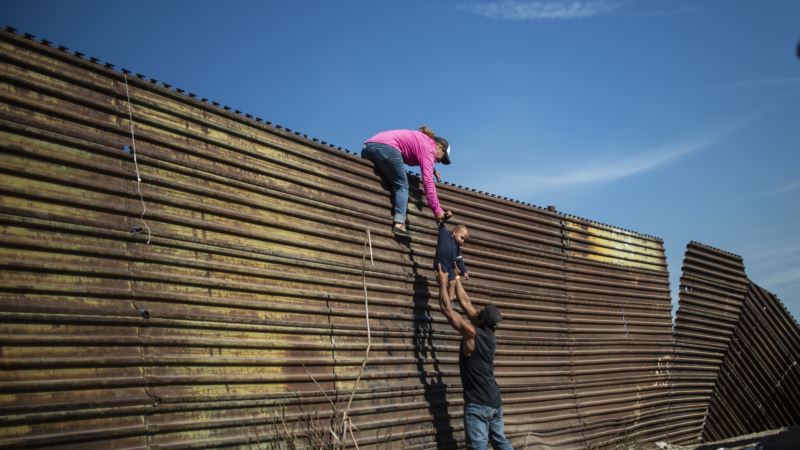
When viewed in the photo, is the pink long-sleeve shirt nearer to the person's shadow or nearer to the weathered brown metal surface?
the person's shadow

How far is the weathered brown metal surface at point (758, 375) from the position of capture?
43.8 feet

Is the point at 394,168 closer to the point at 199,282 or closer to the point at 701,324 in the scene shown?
the point at 199,282

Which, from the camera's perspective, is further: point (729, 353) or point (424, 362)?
point (729, 353)

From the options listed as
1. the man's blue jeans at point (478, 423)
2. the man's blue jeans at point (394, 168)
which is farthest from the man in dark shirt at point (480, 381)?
the man's blue jeans at point (394, 168)

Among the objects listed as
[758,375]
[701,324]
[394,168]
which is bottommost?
[758,375]

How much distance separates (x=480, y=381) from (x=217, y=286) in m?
2.62

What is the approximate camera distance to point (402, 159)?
→ 7.70 meters

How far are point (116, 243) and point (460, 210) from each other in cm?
453

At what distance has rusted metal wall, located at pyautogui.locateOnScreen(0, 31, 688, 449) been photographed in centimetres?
470

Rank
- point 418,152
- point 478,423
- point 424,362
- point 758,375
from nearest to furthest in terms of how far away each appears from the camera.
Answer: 1. point 478,423
2. point 424,362
3. point 418,152
4. point 758,375

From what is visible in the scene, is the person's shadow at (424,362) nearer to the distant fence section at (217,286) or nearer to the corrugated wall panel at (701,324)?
the distant fence section at (217,286)

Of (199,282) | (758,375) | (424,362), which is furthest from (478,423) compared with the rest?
(758,375)

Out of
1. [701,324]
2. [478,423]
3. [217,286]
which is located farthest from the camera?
[701,324]

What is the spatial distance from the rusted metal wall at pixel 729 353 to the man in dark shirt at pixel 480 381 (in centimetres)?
654
